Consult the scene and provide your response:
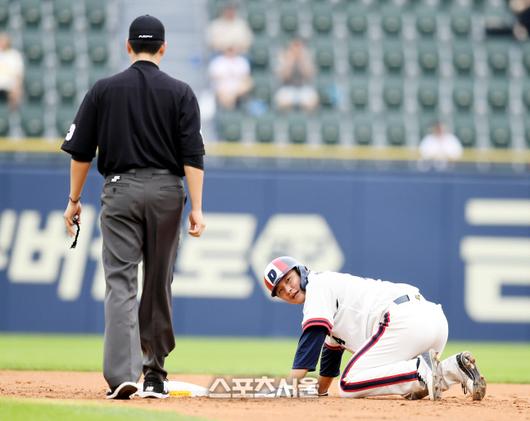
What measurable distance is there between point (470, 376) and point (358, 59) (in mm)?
10267

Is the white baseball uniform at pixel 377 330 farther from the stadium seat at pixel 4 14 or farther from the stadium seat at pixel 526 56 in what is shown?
the stadium seat at pixel 4 14

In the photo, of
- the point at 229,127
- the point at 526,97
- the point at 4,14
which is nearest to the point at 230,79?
the point at 229,127

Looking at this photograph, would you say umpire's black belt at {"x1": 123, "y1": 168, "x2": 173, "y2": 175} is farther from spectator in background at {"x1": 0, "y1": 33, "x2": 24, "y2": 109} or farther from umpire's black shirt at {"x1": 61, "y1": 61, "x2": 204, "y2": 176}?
spectator in background at {"x1": 0, "y1": 33, "x2": 24, "y2": 109}

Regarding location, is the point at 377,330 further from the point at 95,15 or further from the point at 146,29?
the point at 95,15

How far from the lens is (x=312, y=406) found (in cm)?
630

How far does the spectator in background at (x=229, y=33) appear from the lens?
1594cm

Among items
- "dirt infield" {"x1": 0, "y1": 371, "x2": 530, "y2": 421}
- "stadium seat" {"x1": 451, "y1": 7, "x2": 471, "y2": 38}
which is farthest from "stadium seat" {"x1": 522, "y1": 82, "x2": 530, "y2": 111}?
"dirt infield" {"x1": 0, "y1": 371, "x2": 530, "y2": 421}

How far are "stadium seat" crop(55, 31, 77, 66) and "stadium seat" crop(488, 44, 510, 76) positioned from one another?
Answer: 6.02 m

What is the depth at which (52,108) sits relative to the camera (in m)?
15.6

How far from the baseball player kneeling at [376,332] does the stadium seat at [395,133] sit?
8.67 m

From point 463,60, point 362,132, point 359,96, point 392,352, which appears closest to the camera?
point 392,352

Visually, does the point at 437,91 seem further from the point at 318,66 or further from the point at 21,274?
the point at 21,274

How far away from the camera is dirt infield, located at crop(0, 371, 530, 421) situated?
230 inches

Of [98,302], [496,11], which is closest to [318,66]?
[496,11]
